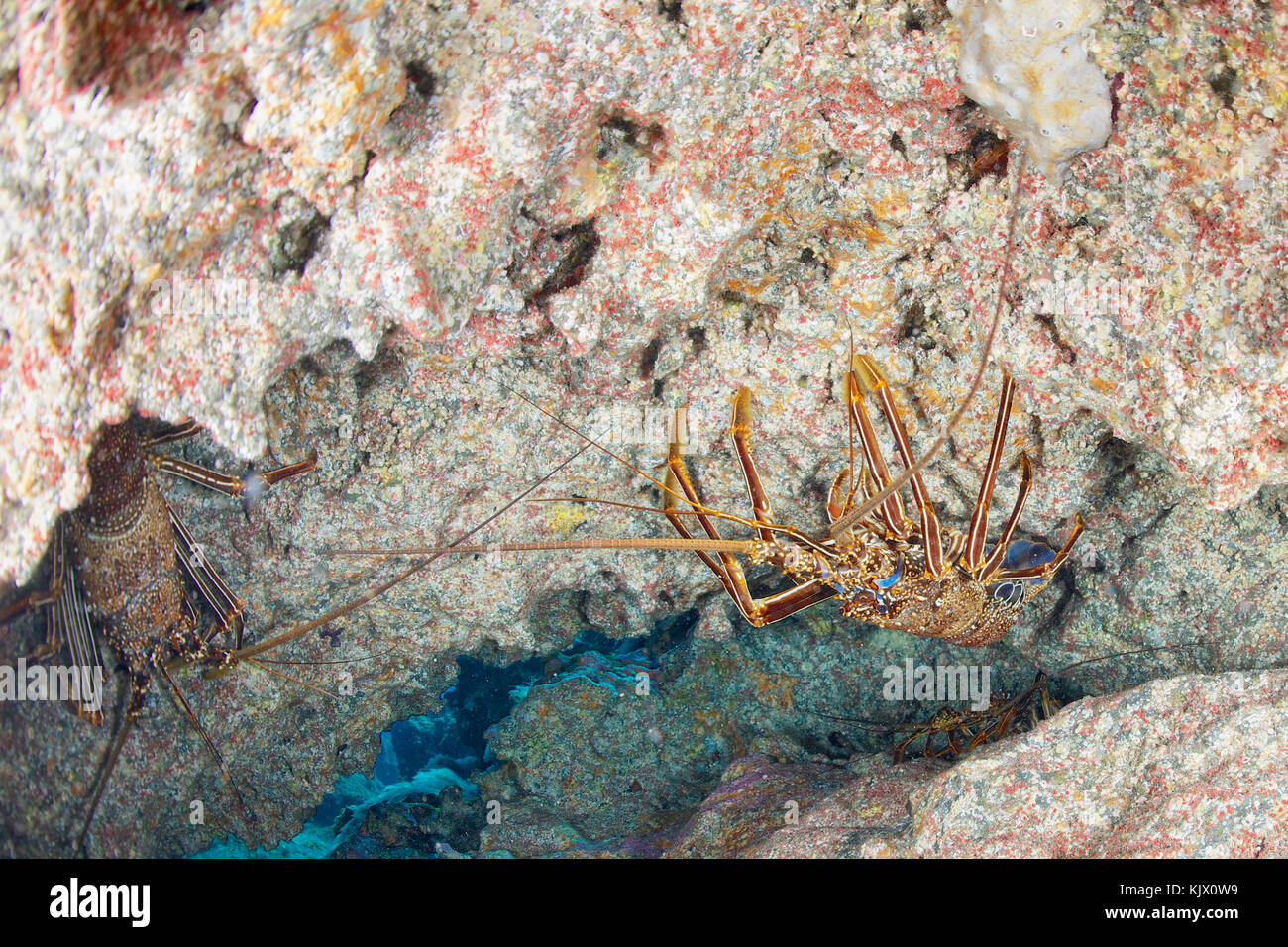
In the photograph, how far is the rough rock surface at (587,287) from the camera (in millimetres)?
2033

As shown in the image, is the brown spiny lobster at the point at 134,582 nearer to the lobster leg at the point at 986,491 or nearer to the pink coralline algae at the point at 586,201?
the pink coralline algae at the point at 586,201

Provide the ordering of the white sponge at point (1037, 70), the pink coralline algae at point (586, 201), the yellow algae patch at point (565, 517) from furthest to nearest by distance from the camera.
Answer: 1. the yellow algae patch at point (565, 517)
2. the white sponge at point (1037, 70)
3. the pink coralline algae at point (586, 201)

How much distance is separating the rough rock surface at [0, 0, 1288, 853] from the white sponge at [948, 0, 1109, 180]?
72 mm

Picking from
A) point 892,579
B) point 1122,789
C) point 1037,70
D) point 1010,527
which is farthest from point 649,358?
point 1122,789

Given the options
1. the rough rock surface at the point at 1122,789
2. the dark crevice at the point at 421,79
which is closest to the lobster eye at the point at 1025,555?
the rough rock surface at the point at 1122,789

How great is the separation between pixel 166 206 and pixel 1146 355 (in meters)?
2.91

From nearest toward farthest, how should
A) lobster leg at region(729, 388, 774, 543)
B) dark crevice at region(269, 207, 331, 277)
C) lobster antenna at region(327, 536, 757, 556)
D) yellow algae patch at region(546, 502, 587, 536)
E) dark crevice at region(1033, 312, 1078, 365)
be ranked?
dark crevice at region(269, 207, 331, 277)
lobster antenna at region(327, 536, 757, 556)
dark crevice at region(1033, 312, 1078, 365)
lobster leg at region(729, 388, 774, 543)
yellow algae patch at region(546, 502, 587, 536)

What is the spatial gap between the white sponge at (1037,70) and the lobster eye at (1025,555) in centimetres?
190

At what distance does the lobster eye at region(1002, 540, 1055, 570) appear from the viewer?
3.81 meters

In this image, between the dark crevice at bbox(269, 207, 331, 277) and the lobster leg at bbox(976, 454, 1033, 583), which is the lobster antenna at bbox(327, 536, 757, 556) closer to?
the dark crevice at bbox(269, 207, 331, 277)

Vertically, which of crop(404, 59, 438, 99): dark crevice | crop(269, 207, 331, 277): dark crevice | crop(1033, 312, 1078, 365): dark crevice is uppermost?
crop(404, 59, 438, 99): dark crevice

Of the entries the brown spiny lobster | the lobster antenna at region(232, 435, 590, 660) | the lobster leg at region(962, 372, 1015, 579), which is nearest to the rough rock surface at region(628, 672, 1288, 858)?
the lobster leg at region(962, 372, 1015, 579)

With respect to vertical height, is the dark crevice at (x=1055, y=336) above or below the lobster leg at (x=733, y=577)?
above
